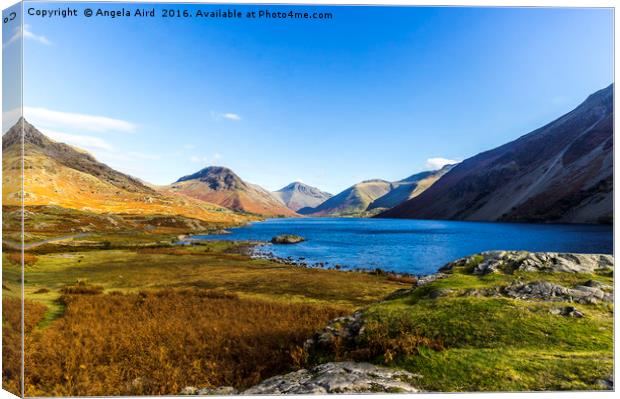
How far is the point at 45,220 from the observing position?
62.8 meters

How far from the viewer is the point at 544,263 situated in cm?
1278

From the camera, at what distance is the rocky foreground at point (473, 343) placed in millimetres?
7215

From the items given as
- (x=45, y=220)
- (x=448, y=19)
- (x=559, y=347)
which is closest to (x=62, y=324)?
(x=559, y=347)

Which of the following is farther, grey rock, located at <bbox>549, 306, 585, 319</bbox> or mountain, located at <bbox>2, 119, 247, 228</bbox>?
mountain, located at <bbox>2, 119, 247, 228</bbox>

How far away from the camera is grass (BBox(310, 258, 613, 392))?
7211 mm

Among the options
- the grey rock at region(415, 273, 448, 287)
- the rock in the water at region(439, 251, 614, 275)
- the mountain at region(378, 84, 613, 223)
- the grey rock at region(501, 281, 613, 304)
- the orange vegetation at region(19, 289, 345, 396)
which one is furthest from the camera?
the mountain at region(378, 84, 613, 223)

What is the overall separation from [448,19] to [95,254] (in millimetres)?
46932

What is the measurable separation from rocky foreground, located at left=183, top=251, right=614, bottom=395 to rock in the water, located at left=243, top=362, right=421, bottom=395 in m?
0.02

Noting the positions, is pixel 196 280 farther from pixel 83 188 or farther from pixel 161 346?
pixel 83 188

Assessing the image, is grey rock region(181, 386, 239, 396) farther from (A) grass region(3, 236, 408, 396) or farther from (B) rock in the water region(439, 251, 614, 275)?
(B) rock in the water region(439, 251, 614, 275)

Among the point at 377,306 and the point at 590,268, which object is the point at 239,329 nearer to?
the point at 377,306

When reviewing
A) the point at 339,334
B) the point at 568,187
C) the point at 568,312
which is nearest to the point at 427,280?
the point at 568,312

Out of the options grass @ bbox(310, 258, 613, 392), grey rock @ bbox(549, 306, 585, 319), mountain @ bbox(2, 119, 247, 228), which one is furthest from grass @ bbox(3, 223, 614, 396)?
mountain @ bbox(2, 119, 247, 228)

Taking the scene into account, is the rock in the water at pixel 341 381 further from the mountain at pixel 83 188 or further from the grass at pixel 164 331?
the mountain at pixel 83 188
